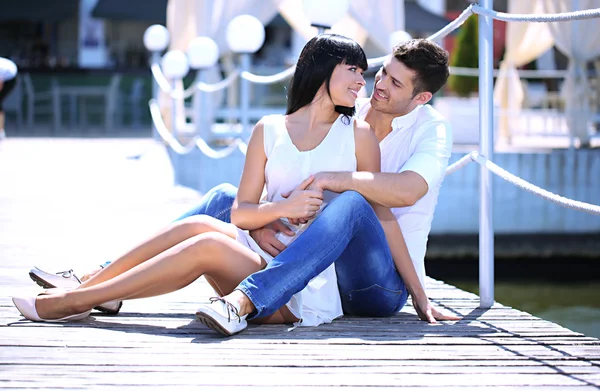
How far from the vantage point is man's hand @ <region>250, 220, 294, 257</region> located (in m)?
2.52

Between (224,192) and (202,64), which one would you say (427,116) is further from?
(202,64)

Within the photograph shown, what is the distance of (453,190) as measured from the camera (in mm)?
7051

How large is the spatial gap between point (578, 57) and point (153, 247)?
20.2 feet

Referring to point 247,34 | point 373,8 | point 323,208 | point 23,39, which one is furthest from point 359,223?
point 23,39

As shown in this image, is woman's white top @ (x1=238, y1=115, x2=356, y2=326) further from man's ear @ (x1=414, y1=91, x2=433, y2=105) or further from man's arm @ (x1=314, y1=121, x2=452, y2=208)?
man's ear @ (x1=414, y1=91, x2=433, y2=105)

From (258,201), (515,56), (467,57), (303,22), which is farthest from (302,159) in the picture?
(467,57)

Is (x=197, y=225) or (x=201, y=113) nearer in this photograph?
(x=197, y=225)

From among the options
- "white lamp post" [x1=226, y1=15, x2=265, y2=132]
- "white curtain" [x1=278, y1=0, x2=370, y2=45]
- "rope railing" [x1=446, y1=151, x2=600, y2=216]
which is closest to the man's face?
"rope railing" [x1=446, y1=151, x2=600, y2=216]

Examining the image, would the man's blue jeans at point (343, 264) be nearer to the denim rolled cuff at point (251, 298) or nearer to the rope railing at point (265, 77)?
the denim rolled cuff at point (251, 298)

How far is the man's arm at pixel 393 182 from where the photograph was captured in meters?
2.48

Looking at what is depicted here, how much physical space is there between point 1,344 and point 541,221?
5.69m

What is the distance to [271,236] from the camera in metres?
2.53

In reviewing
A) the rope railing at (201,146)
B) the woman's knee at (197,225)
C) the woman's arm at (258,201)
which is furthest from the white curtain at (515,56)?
the woman's knee at (197,225)

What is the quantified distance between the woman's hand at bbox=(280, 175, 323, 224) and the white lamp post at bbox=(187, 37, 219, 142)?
4642 millimetres
